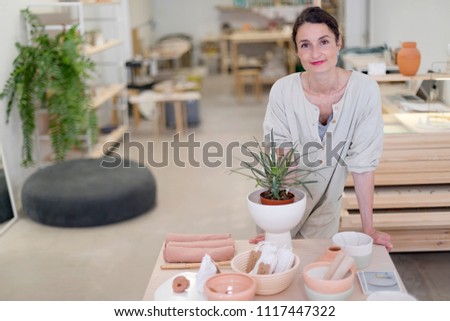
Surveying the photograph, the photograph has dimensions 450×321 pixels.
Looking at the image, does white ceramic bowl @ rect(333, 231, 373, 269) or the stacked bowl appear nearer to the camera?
the stacked bowl

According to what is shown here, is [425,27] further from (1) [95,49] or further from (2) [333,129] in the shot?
(1) [95,49]

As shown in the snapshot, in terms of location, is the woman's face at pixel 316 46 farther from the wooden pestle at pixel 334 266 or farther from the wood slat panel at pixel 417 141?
the wood slat panel at pixel 417 141

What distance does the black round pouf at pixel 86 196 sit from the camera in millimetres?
4730

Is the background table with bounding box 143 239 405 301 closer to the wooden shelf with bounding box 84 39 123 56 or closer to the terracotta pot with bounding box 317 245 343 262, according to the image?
the terracotta pot with bounding box 317 245 343 262

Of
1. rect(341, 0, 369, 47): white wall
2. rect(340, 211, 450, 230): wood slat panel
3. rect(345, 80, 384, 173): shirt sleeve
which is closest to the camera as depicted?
rect(345, 80, 384, 173): shirt sleeve

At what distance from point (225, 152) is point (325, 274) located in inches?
193

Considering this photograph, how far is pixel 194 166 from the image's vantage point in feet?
21.0

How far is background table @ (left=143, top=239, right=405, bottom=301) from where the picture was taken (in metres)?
1.87

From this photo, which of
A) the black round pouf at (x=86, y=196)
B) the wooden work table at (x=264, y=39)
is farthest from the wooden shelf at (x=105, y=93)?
the wooden work table at (x=264, y=39)

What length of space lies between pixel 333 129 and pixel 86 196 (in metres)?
2.73

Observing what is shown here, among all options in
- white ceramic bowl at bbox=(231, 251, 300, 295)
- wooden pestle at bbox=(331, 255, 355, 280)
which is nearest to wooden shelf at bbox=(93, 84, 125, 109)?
white ceramic bowl at bbox=(231, 251, 300, 295)

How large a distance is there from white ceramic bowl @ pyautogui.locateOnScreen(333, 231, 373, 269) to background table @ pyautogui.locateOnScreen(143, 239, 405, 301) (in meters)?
0.03

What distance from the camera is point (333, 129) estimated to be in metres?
2.42

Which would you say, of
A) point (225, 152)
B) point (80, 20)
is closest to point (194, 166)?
point (225, 152)
